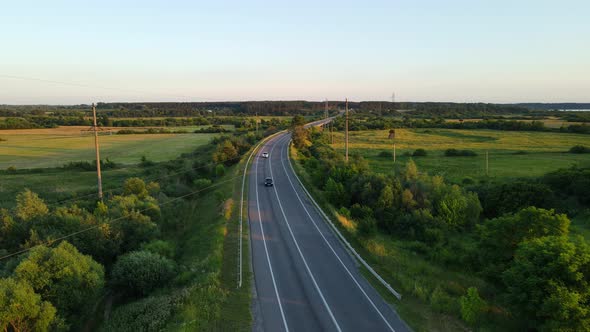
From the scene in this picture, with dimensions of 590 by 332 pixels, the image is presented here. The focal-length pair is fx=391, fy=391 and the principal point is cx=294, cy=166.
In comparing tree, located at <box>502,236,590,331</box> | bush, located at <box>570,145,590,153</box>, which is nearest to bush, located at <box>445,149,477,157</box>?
bush, located at <box>570,145,590,153</box>

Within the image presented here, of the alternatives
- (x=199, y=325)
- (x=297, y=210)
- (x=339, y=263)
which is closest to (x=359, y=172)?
(x=297, y=210)

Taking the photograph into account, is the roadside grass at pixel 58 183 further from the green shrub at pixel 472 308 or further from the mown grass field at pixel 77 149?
the green shrub at pixel 472 308

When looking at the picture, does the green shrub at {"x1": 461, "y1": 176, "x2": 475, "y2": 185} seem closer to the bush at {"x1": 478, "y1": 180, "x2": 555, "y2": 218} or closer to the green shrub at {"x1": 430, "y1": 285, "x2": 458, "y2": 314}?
the bush at {"x1": 478, "y1": 180, "x2": 555, "y2": 218}

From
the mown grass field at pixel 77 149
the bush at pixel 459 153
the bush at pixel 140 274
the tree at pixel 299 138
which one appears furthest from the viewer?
the tree at pixel 299 138

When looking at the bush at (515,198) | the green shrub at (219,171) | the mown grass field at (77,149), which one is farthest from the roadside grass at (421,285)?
Result: the mown grass field at (77,149)

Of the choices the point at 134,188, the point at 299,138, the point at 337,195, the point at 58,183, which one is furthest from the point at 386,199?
the point at 299,138

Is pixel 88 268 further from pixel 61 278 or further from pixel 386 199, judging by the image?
pixel 386 199
